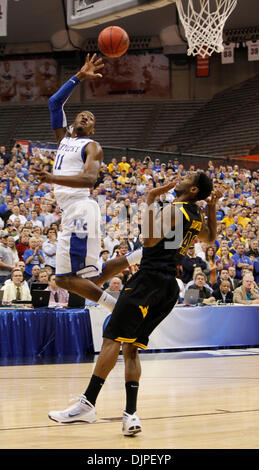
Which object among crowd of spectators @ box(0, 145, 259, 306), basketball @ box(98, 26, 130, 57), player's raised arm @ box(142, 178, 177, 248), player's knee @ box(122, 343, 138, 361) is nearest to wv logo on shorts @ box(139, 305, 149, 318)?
player's knee @ box(122, 343, 138, 361)

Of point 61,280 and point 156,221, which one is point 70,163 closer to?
point 61,280

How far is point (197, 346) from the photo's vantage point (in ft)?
40.0

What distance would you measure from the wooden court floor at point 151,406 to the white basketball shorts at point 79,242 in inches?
49.1

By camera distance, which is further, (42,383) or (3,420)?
(42,383)

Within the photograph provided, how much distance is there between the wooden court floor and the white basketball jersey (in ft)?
6.15

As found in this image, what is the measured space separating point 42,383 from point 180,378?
69.2 inches

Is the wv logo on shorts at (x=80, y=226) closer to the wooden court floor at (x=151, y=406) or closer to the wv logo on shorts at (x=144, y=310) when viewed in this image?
the wv logo on shorts at (x=144, y=310)

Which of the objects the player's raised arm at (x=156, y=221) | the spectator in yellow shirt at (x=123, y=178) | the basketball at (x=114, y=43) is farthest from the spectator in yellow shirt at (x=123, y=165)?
the player's raised arm at (x=156, y=221)

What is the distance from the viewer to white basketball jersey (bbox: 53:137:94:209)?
5.81 meters

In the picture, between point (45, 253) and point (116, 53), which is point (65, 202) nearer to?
point (116, 53)

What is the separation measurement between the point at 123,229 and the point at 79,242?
32.1 feet

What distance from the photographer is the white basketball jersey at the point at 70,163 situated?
5812mm
